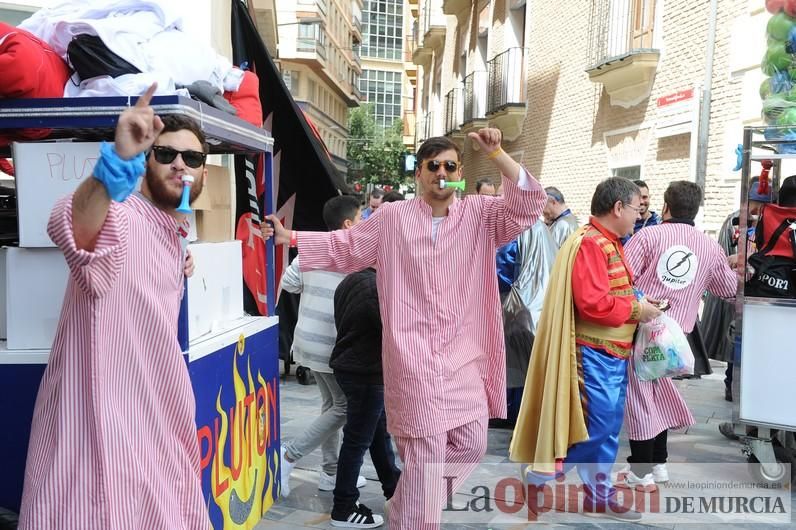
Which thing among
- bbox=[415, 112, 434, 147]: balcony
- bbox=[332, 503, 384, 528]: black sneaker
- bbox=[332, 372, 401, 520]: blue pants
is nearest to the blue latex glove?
bbox=[332, 372, 401, 520]: blue pants

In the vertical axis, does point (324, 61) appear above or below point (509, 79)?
above

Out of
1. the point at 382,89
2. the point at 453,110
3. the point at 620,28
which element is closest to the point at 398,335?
the point at 620,28

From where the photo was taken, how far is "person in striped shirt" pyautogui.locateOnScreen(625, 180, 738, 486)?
15.5 feet

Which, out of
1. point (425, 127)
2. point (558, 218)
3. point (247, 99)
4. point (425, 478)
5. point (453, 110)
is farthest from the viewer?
point (425, 127)

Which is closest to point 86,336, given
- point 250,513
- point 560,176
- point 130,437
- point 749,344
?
point 130,437

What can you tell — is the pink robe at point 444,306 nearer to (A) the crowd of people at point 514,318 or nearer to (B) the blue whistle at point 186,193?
(A) the crowd of people at point 514,318

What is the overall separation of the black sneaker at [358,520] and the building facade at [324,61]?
33.7m

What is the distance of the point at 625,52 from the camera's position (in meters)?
11.5

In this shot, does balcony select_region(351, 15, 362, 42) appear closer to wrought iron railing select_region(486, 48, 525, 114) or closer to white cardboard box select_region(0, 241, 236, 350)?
wrought iron railing select_region(486, 48, 525, 114)

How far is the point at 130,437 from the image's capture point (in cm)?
219

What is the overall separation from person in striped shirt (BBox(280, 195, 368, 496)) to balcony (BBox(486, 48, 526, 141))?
13.3m

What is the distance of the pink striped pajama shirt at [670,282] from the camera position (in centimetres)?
467

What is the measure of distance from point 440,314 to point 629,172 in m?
9.43

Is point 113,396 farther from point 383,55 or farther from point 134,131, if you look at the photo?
point 383,55
